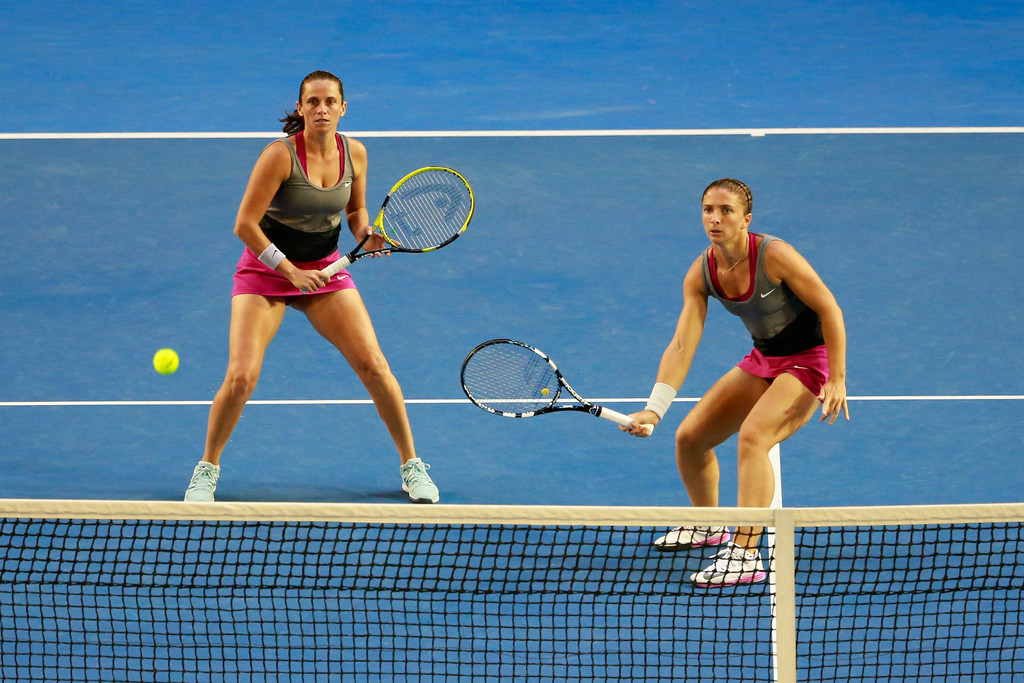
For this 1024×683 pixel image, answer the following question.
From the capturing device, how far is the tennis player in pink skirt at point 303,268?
5.74 metres

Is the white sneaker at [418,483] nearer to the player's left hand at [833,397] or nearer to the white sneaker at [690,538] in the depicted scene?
the white sneaker at [690,538]

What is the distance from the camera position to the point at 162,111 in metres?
10.6

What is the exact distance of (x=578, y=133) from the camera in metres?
10.3

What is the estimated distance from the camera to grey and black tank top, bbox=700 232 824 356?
17.3 feet

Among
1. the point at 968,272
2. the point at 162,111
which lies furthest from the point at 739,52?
the point at 162,111

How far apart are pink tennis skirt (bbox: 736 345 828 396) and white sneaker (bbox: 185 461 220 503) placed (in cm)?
240

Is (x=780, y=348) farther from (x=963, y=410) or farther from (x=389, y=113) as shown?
(x=389, y=113)

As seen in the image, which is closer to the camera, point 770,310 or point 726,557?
point 726,557

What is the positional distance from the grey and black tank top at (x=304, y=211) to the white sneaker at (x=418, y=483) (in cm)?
103

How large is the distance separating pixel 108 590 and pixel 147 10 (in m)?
8.94

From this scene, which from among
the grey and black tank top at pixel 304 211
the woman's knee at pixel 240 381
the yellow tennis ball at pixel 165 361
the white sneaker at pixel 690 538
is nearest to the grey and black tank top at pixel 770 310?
the white sneaker at pixel 690 538

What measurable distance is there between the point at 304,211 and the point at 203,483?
1.27 meters

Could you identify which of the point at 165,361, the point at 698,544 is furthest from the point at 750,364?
the point at 165,361

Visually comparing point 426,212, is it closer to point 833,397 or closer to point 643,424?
point 643,424
